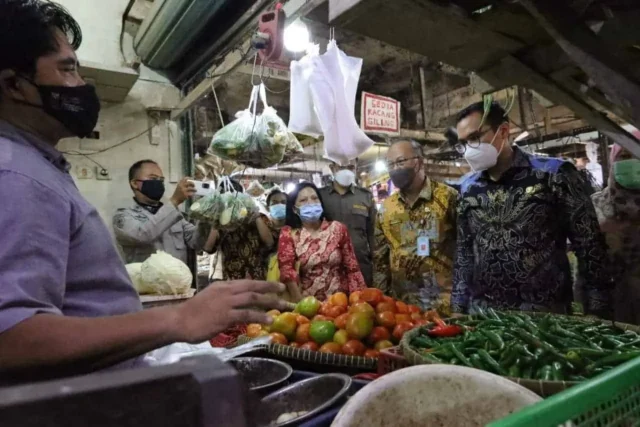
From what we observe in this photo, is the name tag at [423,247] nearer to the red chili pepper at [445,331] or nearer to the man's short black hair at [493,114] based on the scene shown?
the man's short black hair at [493,114]

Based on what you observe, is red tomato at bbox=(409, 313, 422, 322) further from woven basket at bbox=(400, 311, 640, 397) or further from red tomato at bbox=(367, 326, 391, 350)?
woven basket at bbox=(400, 311, 640, 397)

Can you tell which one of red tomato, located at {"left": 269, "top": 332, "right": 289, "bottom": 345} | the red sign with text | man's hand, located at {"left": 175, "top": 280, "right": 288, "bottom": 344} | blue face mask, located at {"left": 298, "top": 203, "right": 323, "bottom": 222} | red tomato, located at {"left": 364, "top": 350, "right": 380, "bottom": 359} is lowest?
red tomato, located at {"left": 364, "top": 350, "right": 380, "bottom": 359}

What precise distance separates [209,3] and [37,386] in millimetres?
3779

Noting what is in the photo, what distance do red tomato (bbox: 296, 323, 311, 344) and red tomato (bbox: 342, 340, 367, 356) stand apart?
240mm

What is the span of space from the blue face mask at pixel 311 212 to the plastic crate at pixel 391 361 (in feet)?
7.63

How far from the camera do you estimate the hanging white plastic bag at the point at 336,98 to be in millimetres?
2998

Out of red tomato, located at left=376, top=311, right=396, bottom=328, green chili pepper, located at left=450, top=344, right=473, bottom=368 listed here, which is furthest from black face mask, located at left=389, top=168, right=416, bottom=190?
green chili pepper, located at left=450, top=344, right=473, bottom=368

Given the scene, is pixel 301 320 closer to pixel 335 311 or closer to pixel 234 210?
pixel 335 311

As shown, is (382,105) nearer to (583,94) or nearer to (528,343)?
(583,94)

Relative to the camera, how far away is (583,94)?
7.39ft

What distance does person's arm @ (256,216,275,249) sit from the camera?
4.43 m

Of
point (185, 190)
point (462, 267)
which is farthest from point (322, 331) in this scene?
point (185, 190)

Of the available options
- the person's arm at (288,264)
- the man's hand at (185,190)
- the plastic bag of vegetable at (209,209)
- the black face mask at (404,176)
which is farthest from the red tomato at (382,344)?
the man's hand at (185,190)

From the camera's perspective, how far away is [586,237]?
2496 millimetres
